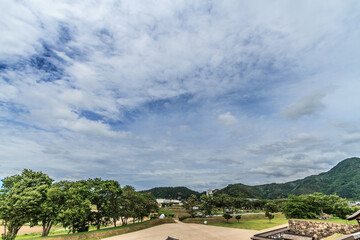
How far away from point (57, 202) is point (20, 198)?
5022 millimetres

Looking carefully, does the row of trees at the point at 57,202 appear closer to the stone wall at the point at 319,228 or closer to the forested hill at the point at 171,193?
the stone wall at the point at 319,228

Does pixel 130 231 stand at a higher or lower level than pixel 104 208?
Answer: lower

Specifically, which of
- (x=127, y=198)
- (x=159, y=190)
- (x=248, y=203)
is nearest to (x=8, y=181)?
(x=127, y=198)

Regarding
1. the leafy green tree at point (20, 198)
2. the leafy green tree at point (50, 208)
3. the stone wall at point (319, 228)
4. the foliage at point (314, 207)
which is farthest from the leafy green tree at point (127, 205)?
the foliage at point (314, 207)

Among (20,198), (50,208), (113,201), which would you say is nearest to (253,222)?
(113,201)

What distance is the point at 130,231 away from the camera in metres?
32.9

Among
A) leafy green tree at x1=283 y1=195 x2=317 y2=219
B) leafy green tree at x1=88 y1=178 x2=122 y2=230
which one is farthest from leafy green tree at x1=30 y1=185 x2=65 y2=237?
leafy green tree at x1=283 y1=195 x2=317 y2=219

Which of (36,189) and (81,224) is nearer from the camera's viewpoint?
(36,189)

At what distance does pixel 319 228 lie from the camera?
906 inches

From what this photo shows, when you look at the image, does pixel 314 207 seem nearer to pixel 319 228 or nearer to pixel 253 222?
pixel 319 228

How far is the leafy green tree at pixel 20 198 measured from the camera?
23.6 metres

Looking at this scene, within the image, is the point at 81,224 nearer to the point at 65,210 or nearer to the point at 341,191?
the point at 65,210

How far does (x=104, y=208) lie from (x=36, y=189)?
10763 mm

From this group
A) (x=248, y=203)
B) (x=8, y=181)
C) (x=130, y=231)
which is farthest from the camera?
(x=248, y=203)
